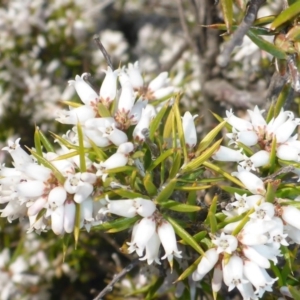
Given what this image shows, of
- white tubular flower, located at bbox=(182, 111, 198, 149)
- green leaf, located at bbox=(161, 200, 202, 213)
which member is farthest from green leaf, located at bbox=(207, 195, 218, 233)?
white tubular flower, located at bbox=(182, 111, 198, 149)

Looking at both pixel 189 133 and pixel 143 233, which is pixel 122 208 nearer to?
pixel 143 233

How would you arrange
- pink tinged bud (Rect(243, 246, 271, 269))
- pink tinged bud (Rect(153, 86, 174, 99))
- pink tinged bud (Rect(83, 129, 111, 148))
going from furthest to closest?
1. pink tinged bud (Rect(153, 86, 174, 99))
2. pink tinged bud (Rect(83, 129, 111, 148))
3. pink tinged bud (Rect(243, 246, 271, 269))

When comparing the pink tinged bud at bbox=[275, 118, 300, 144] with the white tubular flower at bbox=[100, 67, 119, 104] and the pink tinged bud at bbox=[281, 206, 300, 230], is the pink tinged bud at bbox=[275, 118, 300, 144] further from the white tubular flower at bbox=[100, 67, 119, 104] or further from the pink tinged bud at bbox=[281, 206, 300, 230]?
the white tubular flower at bbox=[100, 67, 119, 104]

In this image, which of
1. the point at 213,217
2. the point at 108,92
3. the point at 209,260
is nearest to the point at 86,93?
the point at 108,92

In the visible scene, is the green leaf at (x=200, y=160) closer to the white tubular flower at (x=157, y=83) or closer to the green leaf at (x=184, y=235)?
the green leaf at (x=184, y=235)

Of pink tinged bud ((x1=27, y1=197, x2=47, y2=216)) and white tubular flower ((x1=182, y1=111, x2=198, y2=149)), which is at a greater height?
pink tinged bud ((x1=27, y1=197, x2=47, y2=216))

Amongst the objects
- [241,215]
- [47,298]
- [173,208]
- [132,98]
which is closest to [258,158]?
[241,215]
